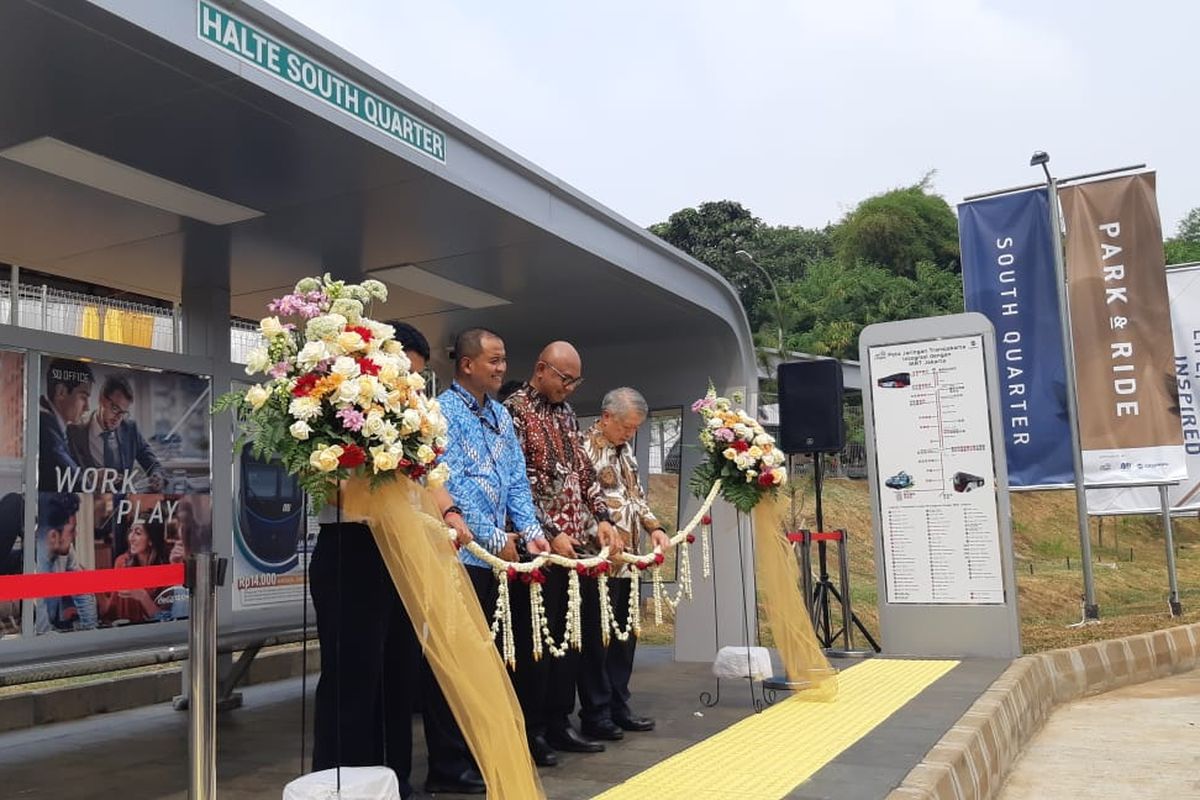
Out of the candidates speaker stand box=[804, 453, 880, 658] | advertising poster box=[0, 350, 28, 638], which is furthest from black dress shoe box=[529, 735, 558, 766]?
speaker stand box=[804, 453, 880, 658]

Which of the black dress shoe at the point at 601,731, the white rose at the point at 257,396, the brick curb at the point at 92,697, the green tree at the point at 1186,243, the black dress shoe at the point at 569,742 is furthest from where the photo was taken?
the green tree at the point at 1186,243

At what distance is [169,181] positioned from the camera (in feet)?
14.8

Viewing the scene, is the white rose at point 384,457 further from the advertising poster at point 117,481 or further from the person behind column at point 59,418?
the person behind column at point 59,418

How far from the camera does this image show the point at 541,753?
423 centimetres

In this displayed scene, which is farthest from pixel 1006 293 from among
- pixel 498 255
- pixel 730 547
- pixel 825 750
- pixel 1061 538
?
pixel 1061 538

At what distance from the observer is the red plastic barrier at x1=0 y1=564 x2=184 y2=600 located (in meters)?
2.31

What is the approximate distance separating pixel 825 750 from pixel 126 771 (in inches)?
126

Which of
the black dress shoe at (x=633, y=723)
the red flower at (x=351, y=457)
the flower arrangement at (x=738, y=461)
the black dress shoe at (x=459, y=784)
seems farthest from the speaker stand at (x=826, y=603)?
the red flower at (x=351, y=457)

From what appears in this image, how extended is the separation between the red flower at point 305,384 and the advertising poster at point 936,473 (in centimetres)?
Answer: 585

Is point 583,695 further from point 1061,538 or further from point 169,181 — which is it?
point 1061,538

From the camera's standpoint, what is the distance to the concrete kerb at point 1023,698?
3.99 metres

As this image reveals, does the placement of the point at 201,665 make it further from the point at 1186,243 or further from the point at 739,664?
the point at 1186,243

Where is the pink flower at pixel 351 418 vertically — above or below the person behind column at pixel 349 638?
above

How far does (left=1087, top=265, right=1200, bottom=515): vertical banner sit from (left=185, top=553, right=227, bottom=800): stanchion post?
1070cm
